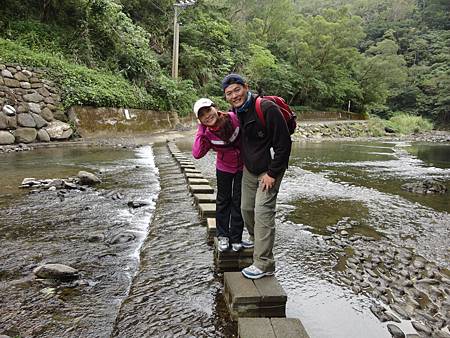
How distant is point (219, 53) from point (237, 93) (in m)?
25.1

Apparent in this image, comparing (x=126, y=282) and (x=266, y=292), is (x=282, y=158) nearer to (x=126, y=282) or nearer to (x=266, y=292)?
(x=266, y=292)

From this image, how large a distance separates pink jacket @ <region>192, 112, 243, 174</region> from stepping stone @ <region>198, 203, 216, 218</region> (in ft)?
4.61

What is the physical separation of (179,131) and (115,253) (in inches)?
621

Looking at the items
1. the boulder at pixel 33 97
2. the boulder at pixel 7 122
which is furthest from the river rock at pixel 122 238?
the boulder at pixel 33 97

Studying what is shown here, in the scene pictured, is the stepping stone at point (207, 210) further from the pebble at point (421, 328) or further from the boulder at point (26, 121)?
the boulder at point (26, 121)

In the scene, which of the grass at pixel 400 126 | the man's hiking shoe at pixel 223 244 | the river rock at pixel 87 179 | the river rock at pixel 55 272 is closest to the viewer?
the river rock at pixel 55 272

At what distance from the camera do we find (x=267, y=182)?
2.60m

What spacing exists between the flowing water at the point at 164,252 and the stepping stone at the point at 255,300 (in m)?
0.12

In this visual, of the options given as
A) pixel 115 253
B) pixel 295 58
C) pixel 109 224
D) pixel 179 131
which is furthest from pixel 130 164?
pixel 295 58

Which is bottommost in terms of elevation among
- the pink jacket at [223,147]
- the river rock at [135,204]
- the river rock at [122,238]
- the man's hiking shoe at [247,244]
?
the river rock at [135,204]

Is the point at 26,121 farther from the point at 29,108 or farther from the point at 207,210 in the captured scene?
the point at 207,210

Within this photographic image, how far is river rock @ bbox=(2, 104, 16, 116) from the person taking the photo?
11.2 meters

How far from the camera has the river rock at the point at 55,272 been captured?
2.91 meters

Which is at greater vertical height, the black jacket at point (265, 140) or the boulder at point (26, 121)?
the black jacket at point (265, 140)
